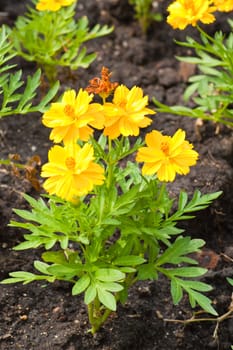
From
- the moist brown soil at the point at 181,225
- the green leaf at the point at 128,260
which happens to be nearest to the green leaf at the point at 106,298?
the green leaf at the point at 128,260

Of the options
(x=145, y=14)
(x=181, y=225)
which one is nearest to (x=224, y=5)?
(x=181, y=225)

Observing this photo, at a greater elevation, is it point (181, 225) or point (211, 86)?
point (211, 86)

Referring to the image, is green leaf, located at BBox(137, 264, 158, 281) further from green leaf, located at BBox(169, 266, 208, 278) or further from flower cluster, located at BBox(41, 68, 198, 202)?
flower cluster, located at BBox(41, 68, 198, 202)

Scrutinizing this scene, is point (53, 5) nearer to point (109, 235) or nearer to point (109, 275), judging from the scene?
point (109, 235)

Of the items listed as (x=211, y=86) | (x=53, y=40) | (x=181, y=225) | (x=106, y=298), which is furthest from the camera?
(x=211, y=86)

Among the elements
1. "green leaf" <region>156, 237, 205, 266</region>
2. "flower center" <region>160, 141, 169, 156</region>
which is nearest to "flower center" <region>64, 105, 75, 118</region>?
"flower center" <region>160, 141, 169, 156</region>

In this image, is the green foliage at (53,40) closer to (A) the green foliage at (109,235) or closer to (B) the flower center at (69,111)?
(A) the green foliage at (109,235)
